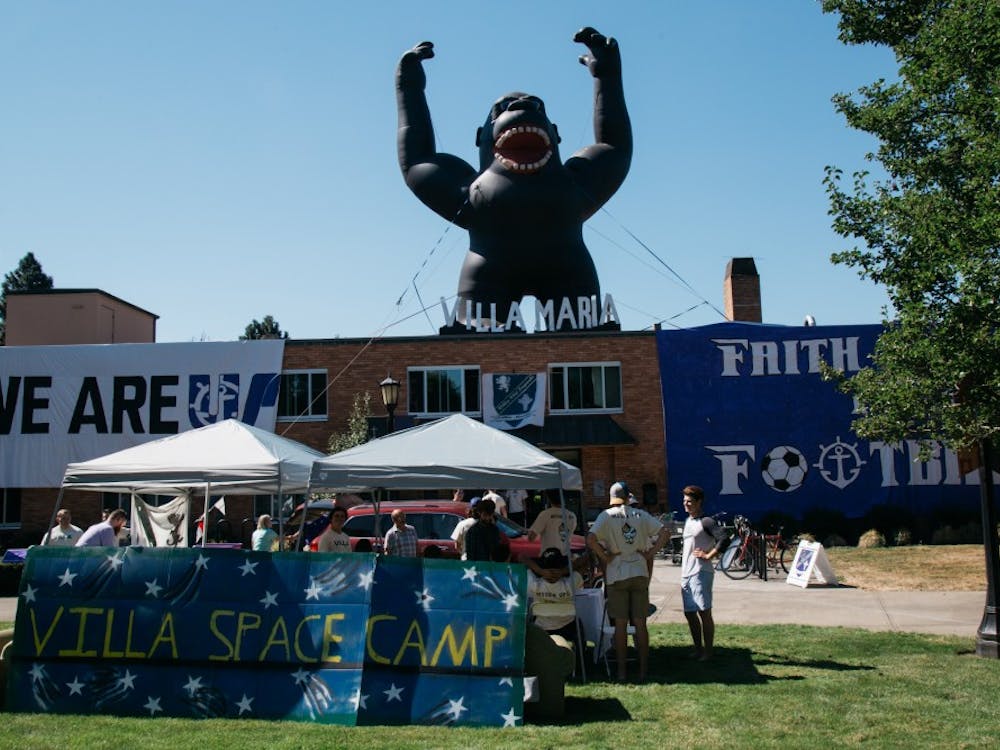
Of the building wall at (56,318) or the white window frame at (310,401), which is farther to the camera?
the building wall at (56,318)

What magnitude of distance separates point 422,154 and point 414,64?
246 cm

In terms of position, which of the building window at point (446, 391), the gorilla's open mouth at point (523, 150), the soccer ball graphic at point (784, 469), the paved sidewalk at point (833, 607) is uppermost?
the gorilla's open mouth at point (523, 150)

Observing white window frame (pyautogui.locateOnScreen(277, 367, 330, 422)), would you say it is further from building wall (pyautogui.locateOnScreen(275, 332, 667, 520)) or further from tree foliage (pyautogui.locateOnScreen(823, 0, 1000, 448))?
tree foliage (pyautogui.locateOnScreen(823, 0, 1000, 448))

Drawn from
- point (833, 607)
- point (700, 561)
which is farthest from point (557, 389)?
point (700, 561)

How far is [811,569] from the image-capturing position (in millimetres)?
16688

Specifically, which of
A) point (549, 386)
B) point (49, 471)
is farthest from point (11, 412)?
point (549, 386)

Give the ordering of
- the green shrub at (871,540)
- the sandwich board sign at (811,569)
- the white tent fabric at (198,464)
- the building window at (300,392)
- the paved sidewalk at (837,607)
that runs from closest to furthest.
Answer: the white tent fabric at (198,464)
the paved sidewalk at (837,607)
the sandwich board sign at (811,569)
the green shrub at (871,540)
the building window at (300,392)

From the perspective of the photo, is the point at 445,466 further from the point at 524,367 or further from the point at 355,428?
the point at 524,367

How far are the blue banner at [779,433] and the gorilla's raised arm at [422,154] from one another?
23.1 ft

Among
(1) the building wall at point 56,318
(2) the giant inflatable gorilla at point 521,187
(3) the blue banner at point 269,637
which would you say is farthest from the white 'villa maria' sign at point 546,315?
(3) the blue banner at point 269,637

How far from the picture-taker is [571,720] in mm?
7340

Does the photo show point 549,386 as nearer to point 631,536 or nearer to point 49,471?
point 49,471

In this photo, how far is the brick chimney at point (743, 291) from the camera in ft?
111

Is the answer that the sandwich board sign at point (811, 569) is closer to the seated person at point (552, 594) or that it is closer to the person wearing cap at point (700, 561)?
the person wearing cap at point (700, 561)
